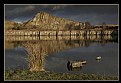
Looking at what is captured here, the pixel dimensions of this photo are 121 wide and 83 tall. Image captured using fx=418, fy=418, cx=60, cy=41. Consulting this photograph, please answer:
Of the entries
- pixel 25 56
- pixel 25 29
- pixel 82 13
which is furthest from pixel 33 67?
pixel 82 13

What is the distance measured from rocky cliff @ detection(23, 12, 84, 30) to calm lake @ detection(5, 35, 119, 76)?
222 millimetres

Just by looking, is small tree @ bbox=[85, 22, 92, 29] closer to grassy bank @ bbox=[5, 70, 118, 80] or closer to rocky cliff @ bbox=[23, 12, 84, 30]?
rocky cliff @ bbox=[23, 12, 84, 30]

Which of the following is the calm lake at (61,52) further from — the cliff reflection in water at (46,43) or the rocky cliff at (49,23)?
the rocky cliff at (49,23)

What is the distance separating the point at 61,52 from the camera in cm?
888

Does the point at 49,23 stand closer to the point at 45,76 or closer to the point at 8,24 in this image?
the point at 8,24

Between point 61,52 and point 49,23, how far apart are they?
67 centimetres

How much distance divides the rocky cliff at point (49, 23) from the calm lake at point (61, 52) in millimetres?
222

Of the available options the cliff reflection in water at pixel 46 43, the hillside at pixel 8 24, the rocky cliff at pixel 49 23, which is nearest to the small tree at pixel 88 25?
the rocky cliff at pixel 49 23

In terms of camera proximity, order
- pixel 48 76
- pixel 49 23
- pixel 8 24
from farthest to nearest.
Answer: pixel 49 23 → pixel 8 24 → pixel 48 76

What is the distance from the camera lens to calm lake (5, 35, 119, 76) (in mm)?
8742

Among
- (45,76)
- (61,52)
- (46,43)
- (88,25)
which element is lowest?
(45,76)

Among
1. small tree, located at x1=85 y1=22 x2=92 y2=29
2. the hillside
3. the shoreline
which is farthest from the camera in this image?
small tree, located at x1=85 y1=22 x2=92 y2=29

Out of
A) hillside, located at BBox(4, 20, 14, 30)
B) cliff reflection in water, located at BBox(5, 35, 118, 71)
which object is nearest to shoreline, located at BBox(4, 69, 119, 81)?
cliff reflection in water, located at BBox(5, 35, 118, 71)

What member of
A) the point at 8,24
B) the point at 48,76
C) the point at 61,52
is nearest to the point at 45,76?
the point at 48,76
